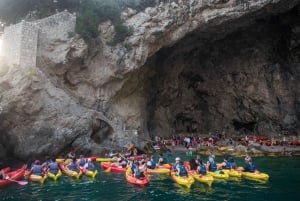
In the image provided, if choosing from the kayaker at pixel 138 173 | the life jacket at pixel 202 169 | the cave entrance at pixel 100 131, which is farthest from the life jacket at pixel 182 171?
the cave entrance at pixel 100 131

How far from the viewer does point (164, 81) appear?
4094cm

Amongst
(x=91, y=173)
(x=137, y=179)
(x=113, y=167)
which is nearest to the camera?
(x=137, y=179)

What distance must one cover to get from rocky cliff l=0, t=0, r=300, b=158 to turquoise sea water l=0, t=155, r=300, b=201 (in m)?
7.56

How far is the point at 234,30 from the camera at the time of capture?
3566cm

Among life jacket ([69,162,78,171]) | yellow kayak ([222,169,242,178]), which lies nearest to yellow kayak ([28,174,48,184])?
life jacket ([69,162,78,171])

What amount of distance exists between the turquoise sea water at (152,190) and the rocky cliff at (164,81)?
24.8ft

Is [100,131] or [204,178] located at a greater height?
[100,131]

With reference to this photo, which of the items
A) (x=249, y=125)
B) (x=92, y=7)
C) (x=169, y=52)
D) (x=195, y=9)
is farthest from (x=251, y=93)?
(x=92, y=7)

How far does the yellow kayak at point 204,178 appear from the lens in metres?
18.8

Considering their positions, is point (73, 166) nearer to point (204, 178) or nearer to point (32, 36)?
point (204, 178)

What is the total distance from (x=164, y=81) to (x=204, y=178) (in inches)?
896

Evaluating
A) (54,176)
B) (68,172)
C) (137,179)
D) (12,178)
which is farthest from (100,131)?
(137,179)

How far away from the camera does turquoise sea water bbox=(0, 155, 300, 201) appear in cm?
1639

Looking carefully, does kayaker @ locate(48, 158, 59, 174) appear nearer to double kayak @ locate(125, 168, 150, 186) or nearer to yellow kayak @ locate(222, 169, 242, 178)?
double kayak @ locate(125, 168, 150, 186)
